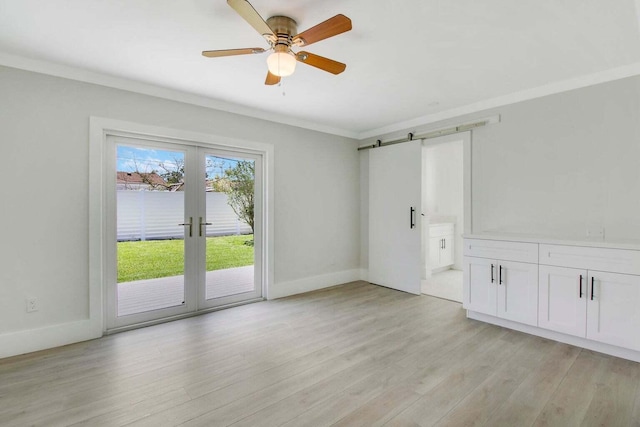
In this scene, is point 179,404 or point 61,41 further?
point 61,41

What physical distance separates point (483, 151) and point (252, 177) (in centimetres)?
293

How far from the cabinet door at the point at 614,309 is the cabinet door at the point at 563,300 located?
0.06 meters

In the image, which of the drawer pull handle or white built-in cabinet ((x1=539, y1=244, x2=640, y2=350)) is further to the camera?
the drawer pull handle

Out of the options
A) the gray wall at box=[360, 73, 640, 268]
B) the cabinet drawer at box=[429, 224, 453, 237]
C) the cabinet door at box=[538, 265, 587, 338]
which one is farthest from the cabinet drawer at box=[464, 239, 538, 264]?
the cabinet drawer at box=[429, 224, 453, 237]

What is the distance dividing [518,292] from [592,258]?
688 millimetres

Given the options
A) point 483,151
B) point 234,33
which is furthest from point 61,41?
point 483,151

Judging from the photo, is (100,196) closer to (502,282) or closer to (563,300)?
(502,282)

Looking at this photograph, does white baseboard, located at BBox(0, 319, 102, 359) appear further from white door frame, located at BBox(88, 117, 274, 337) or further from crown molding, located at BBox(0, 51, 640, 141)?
crown molding, located at BBox(0, 51, 640, 141)

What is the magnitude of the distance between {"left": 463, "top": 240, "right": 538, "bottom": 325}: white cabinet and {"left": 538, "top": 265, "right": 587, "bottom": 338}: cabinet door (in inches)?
2.5

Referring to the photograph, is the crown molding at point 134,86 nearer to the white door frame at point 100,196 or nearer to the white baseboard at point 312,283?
the white door frame at point 100,196

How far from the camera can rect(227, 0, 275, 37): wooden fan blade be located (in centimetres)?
160

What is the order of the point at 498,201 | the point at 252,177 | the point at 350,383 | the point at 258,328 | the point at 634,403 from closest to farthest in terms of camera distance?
the point at 634,403, the point at 350,383, the point at 258,328, the point at 498,201, the point at 252,177

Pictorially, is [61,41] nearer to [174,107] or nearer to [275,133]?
[174,107]

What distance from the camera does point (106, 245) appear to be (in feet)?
10.1
